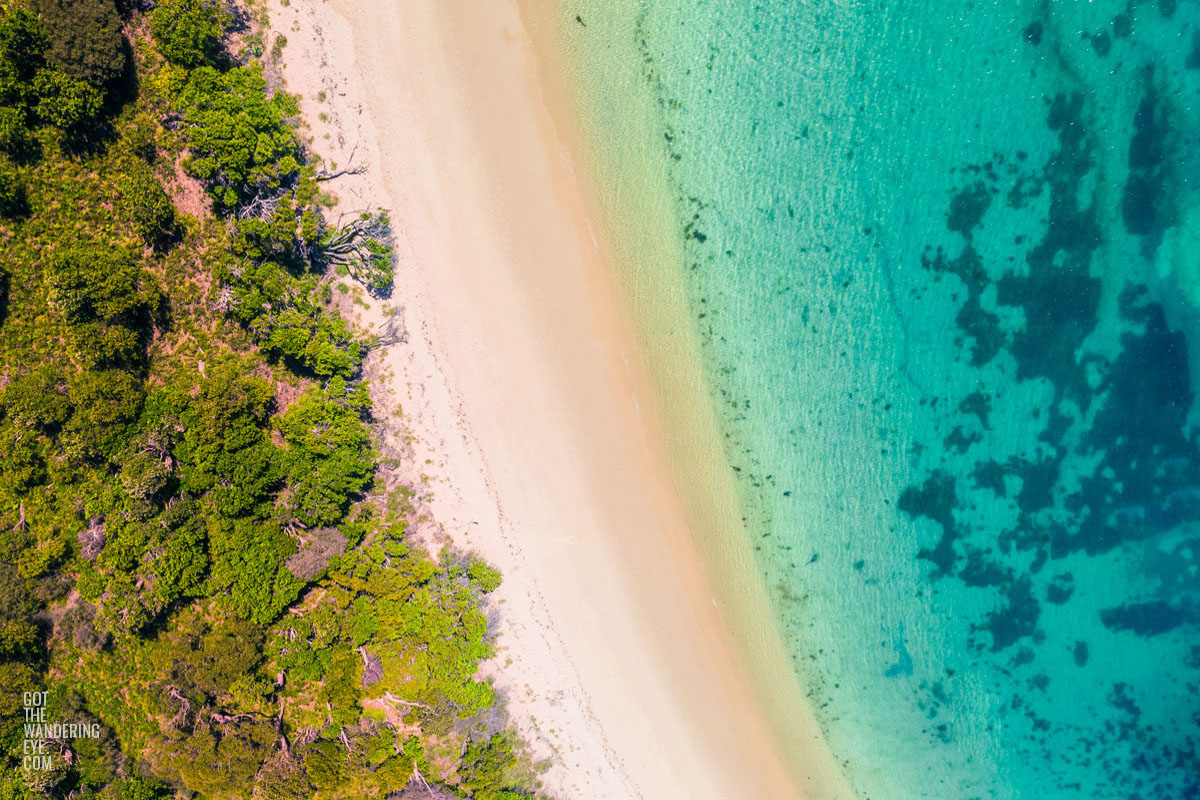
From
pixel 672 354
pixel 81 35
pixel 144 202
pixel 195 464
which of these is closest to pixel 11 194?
pixel 144 202

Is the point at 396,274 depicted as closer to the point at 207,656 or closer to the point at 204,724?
the point at 207,656

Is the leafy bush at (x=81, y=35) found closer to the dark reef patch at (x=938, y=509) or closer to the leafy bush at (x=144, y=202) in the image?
the leafy bush at (x=144, y=202)

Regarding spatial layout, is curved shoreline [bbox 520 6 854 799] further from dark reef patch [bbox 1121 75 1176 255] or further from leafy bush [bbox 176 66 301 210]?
dark reef patch [bbox 1121 75 1176 255]

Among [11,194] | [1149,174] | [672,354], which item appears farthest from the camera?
[672,354]

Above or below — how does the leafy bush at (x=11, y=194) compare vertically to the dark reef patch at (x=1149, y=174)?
below

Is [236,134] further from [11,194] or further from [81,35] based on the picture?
[11,194]

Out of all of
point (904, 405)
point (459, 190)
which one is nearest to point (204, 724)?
point (459, 190)

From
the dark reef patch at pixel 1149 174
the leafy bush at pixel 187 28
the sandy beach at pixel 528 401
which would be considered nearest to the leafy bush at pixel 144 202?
the leafy bush at pixel 187 28
